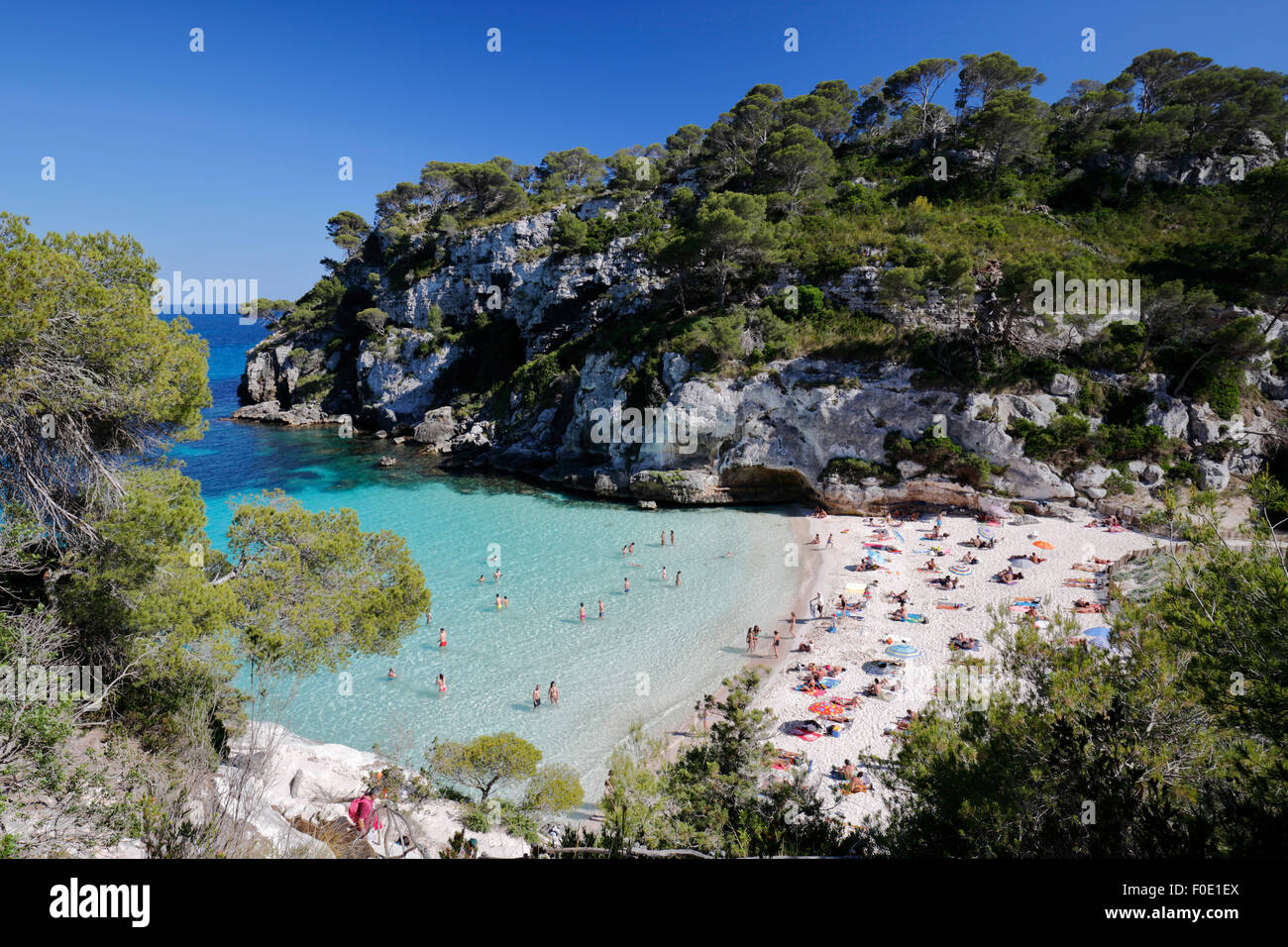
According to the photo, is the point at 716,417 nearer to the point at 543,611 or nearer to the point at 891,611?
the point at 891,611

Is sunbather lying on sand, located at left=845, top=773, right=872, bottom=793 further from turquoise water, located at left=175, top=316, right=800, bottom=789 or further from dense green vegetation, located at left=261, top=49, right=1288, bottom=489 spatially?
dense green vegetation, located at left=261, top=49, right=1288, bottom=489

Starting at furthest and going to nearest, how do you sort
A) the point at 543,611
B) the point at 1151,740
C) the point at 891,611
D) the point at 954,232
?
the point at 954,232
the point at 543,611
the point at 891,611
the point at 1151,740

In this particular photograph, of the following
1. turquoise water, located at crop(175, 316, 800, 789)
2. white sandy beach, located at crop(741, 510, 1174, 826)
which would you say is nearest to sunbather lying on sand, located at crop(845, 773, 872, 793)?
white sandy beach, located at crop(741, 510, 1174, 826)

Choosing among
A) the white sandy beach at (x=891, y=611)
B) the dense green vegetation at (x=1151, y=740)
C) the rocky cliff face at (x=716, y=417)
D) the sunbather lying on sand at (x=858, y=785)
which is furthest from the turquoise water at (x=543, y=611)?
the dense green vegetation at (x=1151, y=740)

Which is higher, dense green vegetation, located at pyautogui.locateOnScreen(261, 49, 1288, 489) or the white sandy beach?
dense green vegetation, located at pyautogui.locateOnScreen(261, 49, 1288, 489)

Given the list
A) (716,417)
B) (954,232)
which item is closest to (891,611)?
(716,417)

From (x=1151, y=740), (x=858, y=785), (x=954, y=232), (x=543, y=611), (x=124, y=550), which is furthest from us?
(x=954, y=232)
